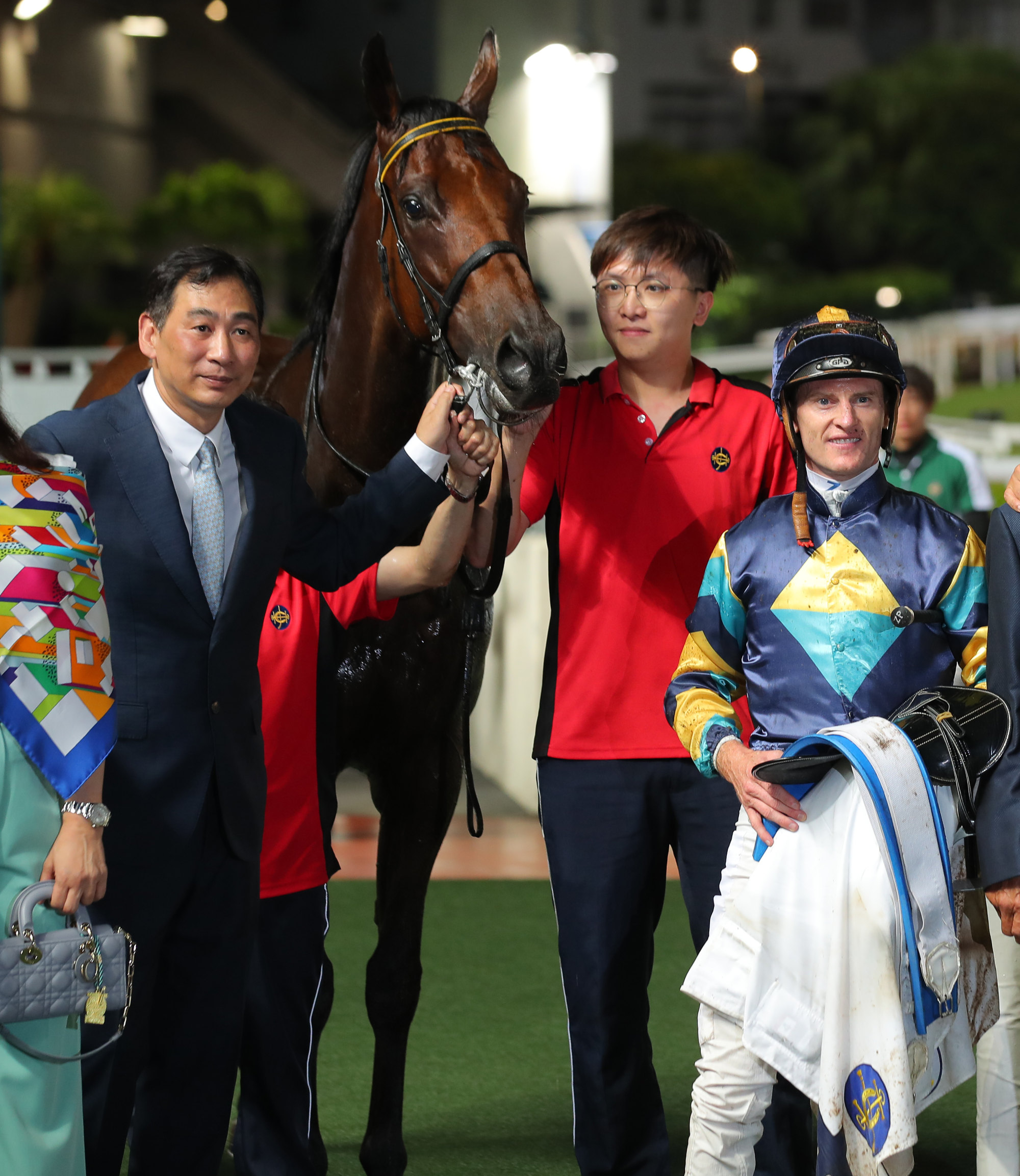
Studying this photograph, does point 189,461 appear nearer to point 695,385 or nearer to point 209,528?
point 209,528

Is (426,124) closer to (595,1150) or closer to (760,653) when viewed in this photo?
(760,653)

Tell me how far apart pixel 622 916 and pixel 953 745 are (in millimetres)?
742

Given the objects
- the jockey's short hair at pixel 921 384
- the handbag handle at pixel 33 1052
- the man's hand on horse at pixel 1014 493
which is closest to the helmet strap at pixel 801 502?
the man's hand on horse at pixel 1014 493

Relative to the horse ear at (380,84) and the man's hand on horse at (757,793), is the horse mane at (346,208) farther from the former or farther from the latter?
the man's hand on horse at (757,793)

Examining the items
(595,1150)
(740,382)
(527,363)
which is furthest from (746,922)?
(740,382)

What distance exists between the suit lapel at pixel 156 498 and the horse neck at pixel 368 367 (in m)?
0.70

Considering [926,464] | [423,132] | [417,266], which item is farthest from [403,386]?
[926,464]

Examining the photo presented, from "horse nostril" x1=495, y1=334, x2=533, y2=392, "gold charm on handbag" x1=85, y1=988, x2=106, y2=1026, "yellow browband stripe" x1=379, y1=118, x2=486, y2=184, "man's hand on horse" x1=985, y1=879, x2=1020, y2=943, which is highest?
"yellow browband stripe" x1=379, y1=118, x2=486, y2=184

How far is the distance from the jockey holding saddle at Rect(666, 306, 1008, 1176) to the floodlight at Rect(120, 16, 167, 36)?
16892mm

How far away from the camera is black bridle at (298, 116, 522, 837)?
223 centimetres

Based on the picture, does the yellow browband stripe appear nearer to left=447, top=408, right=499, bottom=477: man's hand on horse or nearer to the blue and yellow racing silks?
left=447, top=408, right=499, bottom=477: man's hand on horse

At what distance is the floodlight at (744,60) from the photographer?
393cm

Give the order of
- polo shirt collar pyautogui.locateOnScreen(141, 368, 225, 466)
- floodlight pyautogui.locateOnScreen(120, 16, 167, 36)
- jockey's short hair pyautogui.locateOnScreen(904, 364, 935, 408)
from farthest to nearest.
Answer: floodlight pyautogui.locateOnScreen(120, 16, 167, 36) < jockey's short hair pyautogui.locateOnScreen(904, 364, 935, 408) < polo shirt collar pyautogui.locateOnScreen(141, 368, 225, 466)

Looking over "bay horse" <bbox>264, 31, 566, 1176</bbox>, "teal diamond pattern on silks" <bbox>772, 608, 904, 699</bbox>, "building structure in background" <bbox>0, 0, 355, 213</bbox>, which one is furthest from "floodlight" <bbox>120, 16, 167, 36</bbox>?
"teal diamond pattern on silks" <bbox>772, 608, 904, 699</bbox>
